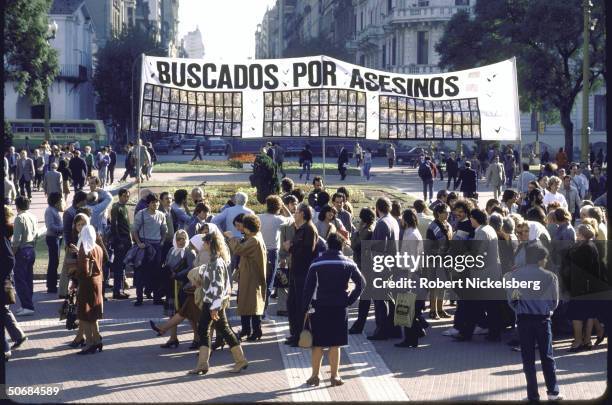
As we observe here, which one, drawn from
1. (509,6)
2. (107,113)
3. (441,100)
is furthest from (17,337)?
(107,113)

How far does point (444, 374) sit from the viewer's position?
1021 cm

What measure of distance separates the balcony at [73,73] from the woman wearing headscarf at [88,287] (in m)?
60.3

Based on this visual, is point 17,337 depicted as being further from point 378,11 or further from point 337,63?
point 378,11

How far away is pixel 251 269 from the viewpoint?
11047 mm

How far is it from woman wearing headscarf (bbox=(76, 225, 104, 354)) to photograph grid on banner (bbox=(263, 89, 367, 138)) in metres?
8.30

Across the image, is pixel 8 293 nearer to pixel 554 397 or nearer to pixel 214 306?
pixel 214 306

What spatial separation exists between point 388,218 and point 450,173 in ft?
75.2

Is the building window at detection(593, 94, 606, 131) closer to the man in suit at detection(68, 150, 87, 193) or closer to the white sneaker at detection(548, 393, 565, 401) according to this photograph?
the man in suit at detection(68, 150, 87, 193)

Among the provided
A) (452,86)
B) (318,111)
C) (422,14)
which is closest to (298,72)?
(318,111)

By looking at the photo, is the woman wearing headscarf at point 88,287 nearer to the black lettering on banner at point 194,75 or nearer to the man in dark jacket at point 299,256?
the man in dark jacket at point 299,256

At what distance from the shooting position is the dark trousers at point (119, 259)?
14336mm

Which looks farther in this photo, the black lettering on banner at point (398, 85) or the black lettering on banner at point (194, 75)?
the black lettering on banner at point (398, 85)

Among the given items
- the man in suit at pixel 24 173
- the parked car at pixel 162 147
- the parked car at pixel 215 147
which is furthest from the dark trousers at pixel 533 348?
the parked car at pixel 162 147

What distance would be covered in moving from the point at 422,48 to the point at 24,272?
225ft
